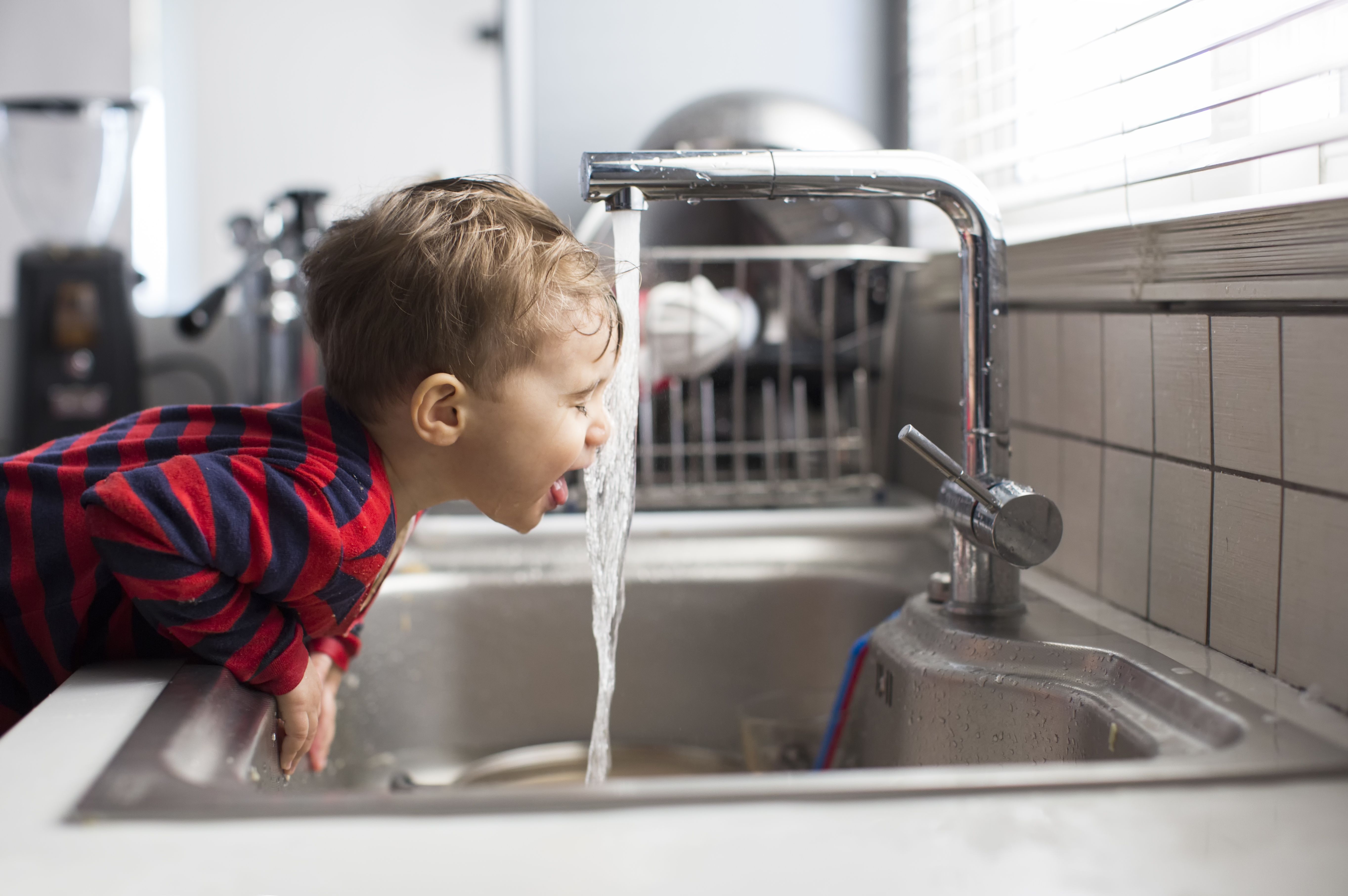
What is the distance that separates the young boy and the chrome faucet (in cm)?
8

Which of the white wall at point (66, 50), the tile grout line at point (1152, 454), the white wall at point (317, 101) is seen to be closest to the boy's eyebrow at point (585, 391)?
the tile grout line at point (1152, 454)

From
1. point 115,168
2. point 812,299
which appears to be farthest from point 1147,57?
point 115,168

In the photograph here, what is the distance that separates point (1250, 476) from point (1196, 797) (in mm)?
242

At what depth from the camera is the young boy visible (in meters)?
0.51

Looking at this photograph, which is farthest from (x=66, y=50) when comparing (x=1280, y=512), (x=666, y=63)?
(x=1280, y=512)

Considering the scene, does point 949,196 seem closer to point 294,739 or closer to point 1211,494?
point 1211,494

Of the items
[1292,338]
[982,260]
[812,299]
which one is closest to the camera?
[1292,338]

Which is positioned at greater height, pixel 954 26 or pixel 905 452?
pixel 954 26

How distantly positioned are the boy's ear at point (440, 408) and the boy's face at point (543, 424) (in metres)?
0.01

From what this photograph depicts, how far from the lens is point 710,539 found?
970 millimetres

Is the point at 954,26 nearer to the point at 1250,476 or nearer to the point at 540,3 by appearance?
the point at 540,3

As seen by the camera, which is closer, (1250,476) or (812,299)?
(1250,476)

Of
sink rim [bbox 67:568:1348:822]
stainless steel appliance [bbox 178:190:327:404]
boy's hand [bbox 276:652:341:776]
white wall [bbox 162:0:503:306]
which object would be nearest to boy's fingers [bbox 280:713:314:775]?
boy's hand [bbox 276:652:341:776]

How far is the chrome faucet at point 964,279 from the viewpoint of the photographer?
59 centimetres
